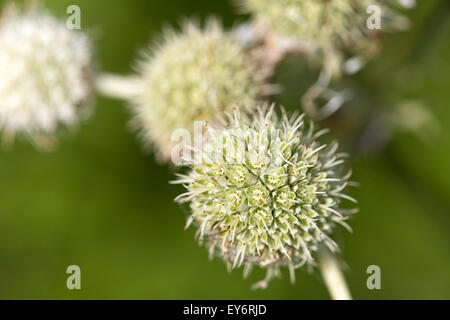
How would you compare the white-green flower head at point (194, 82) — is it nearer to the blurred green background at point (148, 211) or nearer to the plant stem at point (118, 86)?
the plant stem at point (118, 86)

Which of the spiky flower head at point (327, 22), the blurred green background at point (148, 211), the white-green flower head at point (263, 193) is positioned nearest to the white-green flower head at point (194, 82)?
the spiky flower head at point (327, 22)

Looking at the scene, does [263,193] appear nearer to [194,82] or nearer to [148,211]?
[194,82]

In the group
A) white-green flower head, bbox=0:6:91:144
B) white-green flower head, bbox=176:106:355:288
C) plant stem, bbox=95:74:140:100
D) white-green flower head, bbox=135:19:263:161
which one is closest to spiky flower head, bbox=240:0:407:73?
white-green flower head, bbox=135:19:263:161

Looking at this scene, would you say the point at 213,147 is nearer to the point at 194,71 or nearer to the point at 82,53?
the point at 194,71

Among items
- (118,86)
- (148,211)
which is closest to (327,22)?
(118,86)

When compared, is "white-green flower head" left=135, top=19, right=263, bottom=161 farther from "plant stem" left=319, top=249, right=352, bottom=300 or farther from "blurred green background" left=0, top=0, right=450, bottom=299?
"blurred green background" left=0, top=0, right=450, bottom=299
